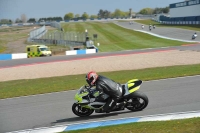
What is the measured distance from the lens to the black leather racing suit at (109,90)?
9.70 meters

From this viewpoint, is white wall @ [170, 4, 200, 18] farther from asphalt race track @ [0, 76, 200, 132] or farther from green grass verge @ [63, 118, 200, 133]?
green grass verge @ [63, 118, 200, 133]

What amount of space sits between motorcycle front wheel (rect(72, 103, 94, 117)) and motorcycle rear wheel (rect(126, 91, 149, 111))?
133 cm

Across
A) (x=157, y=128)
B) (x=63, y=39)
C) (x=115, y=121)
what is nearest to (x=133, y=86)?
(x=115, y=121)

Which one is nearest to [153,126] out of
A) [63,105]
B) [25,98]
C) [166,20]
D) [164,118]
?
[164,118]

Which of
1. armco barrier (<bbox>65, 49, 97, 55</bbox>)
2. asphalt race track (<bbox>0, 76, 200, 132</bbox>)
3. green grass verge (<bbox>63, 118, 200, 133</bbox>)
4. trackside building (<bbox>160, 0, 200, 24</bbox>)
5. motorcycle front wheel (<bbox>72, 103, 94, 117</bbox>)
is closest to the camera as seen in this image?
green grass verge (<bbox>63, 118, 200, 133</bbox>)

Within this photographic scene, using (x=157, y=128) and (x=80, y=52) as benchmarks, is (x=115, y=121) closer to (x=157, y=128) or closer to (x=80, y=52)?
(x=157, y=128)

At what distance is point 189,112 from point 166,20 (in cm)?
9413

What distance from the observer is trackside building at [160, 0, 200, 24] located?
76.6 m

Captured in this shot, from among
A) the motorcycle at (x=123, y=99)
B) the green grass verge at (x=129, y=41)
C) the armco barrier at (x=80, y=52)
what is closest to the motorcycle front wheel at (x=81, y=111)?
the motorcycle at (x=123, y=99)

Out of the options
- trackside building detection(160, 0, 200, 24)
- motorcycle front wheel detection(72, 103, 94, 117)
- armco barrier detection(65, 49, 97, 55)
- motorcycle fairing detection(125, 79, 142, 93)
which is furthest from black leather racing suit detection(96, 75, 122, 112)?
trackside building detection(160, 0, 200, 24)

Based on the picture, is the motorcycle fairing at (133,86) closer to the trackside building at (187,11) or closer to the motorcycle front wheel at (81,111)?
the motorcycle front wheel at (81,111)

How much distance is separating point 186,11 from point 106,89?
84.9 meters

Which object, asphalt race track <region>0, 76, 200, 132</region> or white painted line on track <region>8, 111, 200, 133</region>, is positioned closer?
white painted line on track <region>8, 111, 200, 133</region>

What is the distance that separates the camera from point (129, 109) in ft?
33.6
